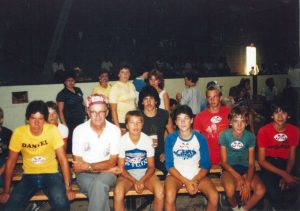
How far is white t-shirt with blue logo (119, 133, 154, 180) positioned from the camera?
404 centimetres

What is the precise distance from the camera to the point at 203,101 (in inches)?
269

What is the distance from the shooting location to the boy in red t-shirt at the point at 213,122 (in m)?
4.51

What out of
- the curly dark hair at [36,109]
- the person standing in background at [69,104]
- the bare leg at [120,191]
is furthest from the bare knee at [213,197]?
the person standing in background at [69,104]

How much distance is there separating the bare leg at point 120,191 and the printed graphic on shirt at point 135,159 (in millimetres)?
226

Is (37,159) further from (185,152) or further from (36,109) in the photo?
(185,152)

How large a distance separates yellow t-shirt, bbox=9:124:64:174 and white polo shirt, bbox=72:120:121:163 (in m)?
0.23

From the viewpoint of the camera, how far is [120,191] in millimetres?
3688

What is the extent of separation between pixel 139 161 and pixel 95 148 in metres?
0.60

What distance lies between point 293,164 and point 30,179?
11.2 feet

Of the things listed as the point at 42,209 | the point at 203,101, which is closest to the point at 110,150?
the point at 42,209

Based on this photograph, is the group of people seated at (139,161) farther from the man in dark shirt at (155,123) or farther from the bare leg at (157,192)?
the man in dark shirt at (155,123)

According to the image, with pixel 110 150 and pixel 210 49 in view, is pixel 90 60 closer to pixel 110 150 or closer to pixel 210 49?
pixel 210 49

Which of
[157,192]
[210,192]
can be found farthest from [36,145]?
[210,192]

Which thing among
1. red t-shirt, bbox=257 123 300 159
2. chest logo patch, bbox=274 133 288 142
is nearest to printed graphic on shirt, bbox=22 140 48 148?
red t-shirt, bbox=257 123 300 159
